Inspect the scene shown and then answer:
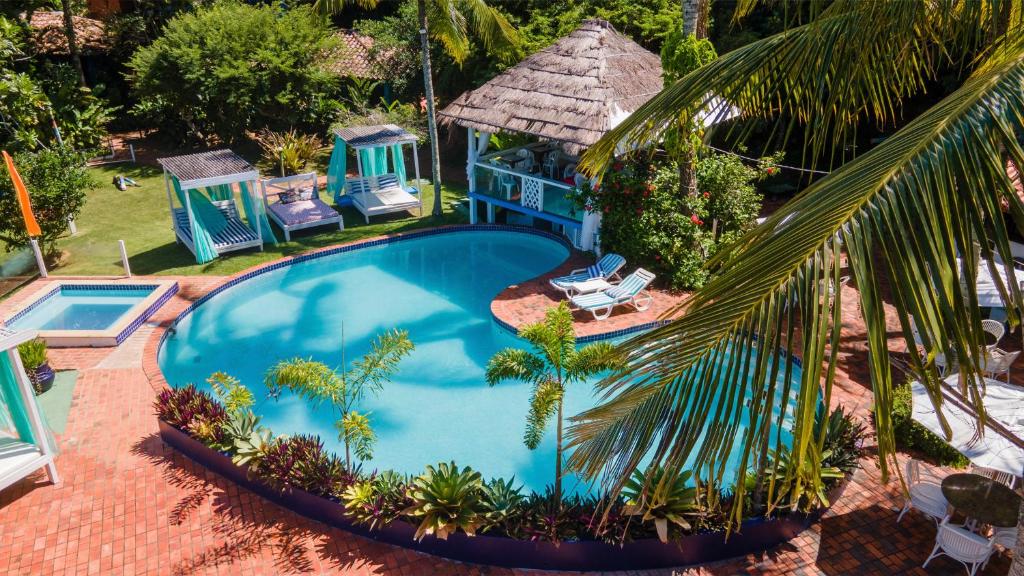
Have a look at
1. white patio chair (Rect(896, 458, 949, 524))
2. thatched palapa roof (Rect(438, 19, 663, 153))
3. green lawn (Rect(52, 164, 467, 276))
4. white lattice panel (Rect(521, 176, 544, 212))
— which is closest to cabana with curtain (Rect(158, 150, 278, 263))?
green lawn (Rect(52, 164, 467, 276))

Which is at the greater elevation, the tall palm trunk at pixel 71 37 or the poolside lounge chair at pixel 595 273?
the tall palm trunk at pixel 71 37

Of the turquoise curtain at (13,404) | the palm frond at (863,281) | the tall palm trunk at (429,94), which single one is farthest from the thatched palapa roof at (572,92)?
the palm frond at (863,281)

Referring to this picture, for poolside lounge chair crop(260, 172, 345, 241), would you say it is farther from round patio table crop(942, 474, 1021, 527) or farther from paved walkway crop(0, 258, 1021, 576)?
round patio table crop(942, 474, 1021, 527)

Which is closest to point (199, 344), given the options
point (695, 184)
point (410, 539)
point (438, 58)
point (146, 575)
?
point (146, 575)

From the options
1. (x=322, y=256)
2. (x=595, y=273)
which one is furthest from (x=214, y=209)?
(x=595, y=273)

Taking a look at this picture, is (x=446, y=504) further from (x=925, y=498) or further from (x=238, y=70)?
(x=238, y=70)

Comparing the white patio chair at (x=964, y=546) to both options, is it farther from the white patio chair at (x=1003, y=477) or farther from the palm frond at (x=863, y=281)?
the palm frond at (x=863, y=281)
